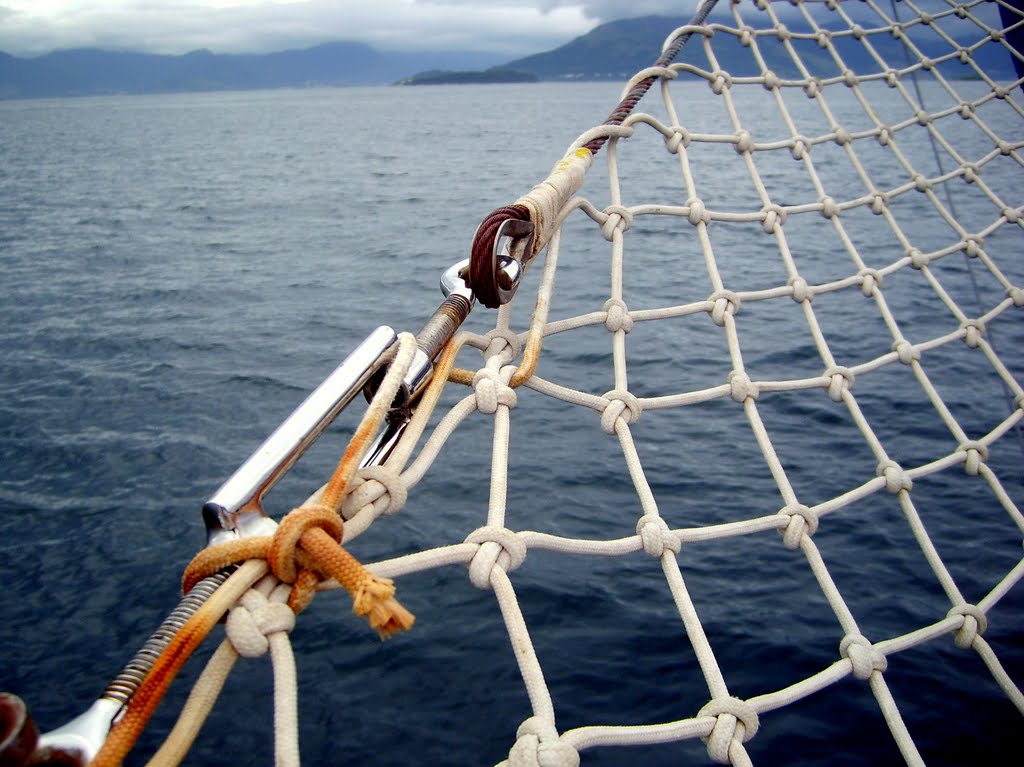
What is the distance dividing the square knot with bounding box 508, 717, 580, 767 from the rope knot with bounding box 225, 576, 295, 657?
36 centimetres

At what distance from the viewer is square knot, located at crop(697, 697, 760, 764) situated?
129cm

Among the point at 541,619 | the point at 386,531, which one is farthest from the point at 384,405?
the point at 386,531

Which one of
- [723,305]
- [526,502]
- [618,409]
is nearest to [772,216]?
[723,305]

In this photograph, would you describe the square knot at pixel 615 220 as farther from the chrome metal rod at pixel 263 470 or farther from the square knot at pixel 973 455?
the chrome metal rod at pixel 263 470

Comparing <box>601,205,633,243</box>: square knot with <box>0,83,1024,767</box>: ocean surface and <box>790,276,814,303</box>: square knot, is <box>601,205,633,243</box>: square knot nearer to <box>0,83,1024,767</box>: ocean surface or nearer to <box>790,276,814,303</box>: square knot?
<box>790,276,814,303</box>: square knot

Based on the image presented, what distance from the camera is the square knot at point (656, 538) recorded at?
1.53 meters

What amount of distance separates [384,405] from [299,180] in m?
24.2

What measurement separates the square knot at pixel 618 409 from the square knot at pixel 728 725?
0.65 metres

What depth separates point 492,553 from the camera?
1266 mm

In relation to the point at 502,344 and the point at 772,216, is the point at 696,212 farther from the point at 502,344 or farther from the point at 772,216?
the point at 502,344

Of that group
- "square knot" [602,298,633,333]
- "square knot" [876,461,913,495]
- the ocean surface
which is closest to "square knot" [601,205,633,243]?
"square knot" [602,298,633,333]

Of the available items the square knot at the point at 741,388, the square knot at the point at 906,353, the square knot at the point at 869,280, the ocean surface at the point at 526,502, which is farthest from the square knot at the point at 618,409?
the ocean surface at the point at 526,502

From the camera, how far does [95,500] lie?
524cm

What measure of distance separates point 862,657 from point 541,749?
799mm
